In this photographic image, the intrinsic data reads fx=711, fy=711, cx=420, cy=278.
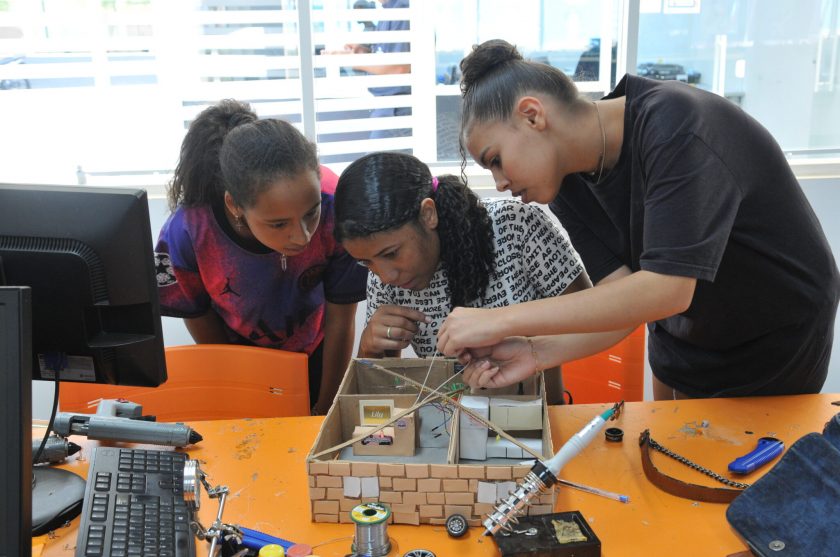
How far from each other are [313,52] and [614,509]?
207 cm

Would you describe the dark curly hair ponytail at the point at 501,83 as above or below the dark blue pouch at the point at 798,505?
above

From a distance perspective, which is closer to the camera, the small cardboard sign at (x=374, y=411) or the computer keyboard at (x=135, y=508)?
the computer keyboard at (x=135, y=508)

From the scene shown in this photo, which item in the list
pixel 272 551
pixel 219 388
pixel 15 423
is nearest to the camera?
pixel 15 423

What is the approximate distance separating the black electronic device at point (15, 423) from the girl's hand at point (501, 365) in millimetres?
687

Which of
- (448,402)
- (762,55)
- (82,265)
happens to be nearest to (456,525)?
(448,402)

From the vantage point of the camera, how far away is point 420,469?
3.24 feet

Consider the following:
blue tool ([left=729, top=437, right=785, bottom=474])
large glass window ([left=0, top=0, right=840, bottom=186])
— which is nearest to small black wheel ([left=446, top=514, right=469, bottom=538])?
blue tool ([left=729, top=437, right=785, bottom=474])

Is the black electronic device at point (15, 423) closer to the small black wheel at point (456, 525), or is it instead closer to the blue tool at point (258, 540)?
the blue tool at point (258, 540)

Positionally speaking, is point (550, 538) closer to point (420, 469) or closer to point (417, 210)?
point (420, 469)

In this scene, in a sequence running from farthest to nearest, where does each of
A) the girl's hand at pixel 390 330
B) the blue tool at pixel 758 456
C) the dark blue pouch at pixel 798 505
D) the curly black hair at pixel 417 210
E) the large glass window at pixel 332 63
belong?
the large glass window at pixel 332 63 → the girl's hand at pixel 390 330 → the curly black hair at pixel 417 210 → the blue tool at pixel 758 456 → the dark blue pouch at pixel 798 505

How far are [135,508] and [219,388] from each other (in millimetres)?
612

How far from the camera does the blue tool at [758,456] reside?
3.65ft

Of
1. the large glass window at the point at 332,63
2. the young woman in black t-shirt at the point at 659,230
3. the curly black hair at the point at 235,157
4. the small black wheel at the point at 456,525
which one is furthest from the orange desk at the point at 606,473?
the large glass window at the point at 332,63

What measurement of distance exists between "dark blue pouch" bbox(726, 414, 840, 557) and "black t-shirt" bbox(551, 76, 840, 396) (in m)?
0.27
